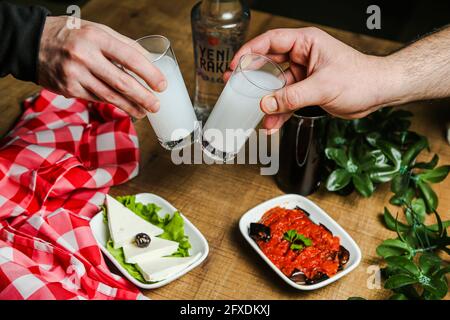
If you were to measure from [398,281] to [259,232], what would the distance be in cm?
32

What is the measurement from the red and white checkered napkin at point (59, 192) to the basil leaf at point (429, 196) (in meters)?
0.77

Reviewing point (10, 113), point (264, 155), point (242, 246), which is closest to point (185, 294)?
point (242, 246)

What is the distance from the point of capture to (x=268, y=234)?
1255 millimetres

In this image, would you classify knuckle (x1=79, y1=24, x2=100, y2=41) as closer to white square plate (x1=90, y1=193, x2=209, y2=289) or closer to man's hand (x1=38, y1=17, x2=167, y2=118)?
man's hand (x1=38, y1=17, x2=167, y2=118)

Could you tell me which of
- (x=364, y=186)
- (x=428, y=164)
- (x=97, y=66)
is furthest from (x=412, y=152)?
(x=97, y=66)

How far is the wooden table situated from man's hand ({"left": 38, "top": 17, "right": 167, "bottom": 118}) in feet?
1.21

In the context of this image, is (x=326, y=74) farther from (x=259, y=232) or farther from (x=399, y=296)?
(x=399, y=296)

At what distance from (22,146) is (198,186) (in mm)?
469

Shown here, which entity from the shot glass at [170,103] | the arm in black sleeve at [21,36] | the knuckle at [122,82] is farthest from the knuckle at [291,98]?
the arm in black sleeve at [21,36]

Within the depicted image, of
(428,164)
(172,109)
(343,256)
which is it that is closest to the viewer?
(172,109)

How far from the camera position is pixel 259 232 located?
125cm

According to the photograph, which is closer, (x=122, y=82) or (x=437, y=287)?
(x=122, y=82)

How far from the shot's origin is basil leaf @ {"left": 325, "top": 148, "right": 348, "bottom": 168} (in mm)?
1396
